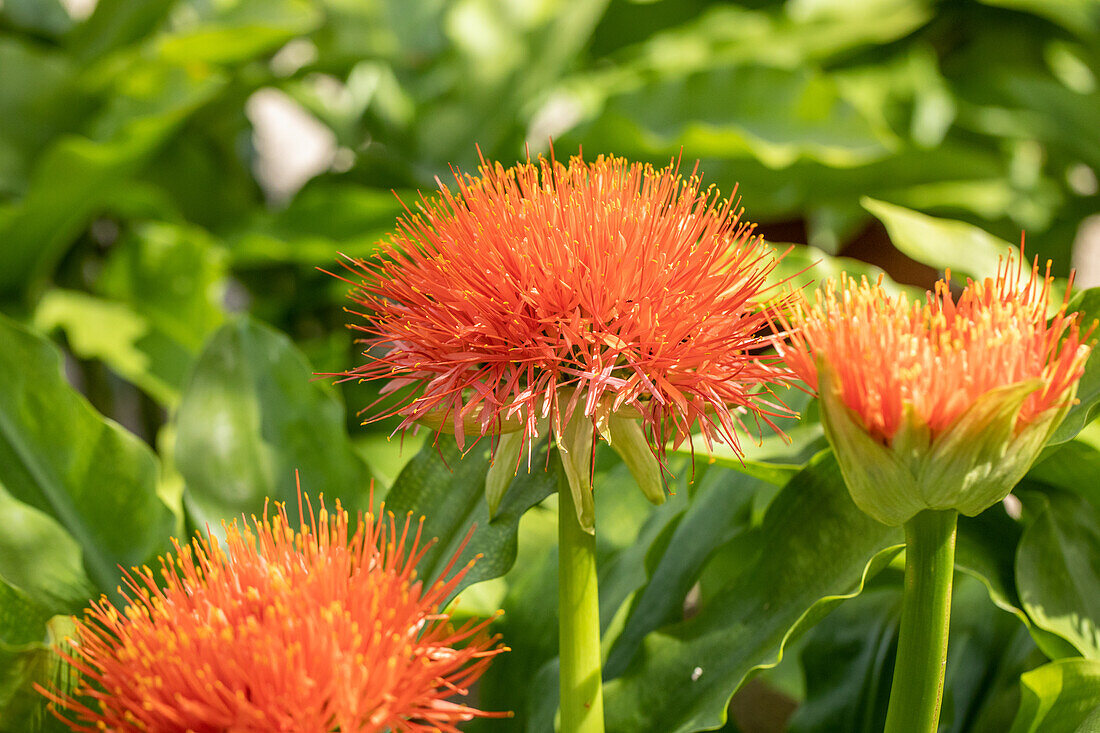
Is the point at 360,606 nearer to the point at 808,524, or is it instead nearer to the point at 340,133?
the point at 808,524

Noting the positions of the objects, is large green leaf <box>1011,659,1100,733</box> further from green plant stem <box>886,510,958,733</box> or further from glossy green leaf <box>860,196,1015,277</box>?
glossy green leaf <box>860,196,1015,277</box>

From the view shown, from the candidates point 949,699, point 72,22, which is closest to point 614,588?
point 949,699

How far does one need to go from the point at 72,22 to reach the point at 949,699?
3.39 feet

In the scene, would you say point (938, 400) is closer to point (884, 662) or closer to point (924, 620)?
point (924, 620)

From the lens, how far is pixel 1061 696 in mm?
318

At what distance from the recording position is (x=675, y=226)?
0.92 ft

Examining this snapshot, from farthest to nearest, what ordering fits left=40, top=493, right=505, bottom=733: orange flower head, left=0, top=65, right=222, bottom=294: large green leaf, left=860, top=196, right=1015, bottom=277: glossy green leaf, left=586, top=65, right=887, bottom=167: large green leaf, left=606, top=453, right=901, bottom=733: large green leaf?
left=586, top=65, right=887, bottom=167: large green leaf → left=0, top=65, right=222, bottom=294: large green leaf → left=860, top=196, right=1015, bottom=277: glossy green leaf → left=606, top=453, right=901, bottom=733: large green leaf → left=40, top=493, right=505, bottom=733: orange flower head

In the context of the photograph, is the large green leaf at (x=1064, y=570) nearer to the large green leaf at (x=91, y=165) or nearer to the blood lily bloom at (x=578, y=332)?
the blood lily bloom at (x=578, y=332)

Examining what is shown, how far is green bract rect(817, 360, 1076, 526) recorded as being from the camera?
0.23 m

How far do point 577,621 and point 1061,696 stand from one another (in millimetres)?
172

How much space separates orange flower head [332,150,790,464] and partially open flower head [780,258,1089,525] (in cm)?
3

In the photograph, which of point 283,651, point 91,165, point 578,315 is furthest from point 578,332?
point 91,165

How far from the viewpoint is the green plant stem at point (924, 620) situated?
266 millimetres

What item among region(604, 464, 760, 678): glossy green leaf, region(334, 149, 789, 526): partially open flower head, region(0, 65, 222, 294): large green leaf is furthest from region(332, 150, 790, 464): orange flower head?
region(0, 65, 222, 294): large green leaf
